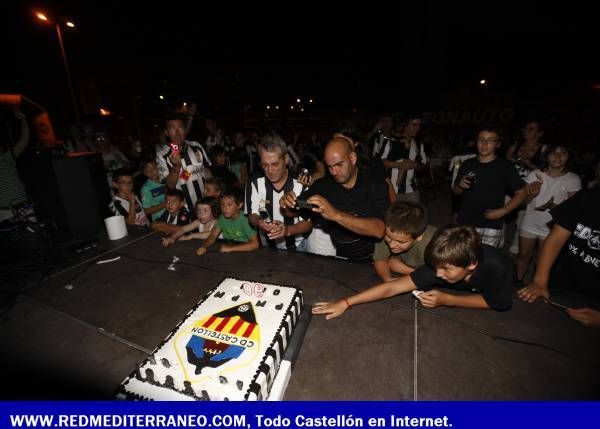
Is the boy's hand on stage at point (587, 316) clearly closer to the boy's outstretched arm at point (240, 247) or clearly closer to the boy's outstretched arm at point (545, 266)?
the boy's outstretched arm at point (545, 266)

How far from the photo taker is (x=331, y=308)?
1.74 meters

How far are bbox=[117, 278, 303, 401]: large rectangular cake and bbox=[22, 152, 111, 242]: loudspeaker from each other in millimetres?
2590

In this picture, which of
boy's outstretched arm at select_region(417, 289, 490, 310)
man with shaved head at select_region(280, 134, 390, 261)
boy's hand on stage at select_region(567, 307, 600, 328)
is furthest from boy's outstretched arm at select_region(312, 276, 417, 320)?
boy's hand on stage at select_region(567, 307, 600, 328)

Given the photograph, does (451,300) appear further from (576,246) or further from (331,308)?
(576,246)

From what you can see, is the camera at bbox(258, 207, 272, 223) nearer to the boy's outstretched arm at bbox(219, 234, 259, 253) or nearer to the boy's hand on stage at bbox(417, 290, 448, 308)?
the boy's outstretched arm at bbox(219, 234, 259, 253)

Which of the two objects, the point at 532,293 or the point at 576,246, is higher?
the point at 576,246

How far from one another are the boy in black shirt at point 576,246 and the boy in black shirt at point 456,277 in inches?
13.1

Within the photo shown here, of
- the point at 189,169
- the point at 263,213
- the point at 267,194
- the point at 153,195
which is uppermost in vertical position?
the point at 189,169

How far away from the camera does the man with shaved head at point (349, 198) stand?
2.02 metres

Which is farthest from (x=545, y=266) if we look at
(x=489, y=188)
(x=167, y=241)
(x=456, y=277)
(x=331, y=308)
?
(x=167, y=241)

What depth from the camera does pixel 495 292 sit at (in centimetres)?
168

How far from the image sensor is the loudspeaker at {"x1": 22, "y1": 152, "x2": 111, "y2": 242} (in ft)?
9.99

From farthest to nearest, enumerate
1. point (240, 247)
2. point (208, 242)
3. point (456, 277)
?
point (208, 242), point (240, 247), point (456, 277)

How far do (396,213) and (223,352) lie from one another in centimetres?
139
